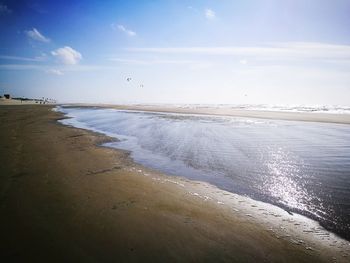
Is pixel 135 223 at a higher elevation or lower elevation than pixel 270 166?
lower

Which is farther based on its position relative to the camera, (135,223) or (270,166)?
(270,166)

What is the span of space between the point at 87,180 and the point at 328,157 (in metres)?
9.98

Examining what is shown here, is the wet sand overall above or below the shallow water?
below

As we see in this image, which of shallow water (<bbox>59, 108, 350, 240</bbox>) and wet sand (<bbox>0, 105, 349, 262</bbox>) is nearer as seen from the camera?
wet sand (<bbox>0, 105, 349, 262</bbox>)

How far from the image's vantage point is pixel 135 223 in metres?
5.02

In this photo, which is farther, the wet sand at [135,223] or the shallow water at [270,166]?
the shallow water at [270,166]

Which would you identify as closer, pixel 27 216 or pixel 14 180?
pixel 27 216

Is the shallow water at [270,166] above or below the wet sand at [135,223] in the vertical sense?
above

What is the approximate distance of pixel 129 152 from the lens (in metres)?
11.9

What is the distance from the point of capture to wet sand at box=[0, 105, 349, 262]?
160 inches

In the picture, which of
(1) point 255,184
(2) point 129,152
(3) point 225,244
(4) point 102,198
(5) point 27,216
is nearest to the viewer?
(3) point 225,244

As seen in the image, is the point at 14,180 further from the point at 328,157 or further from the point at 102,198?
the point at 328,157

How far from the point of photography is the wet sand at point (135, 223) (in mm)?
4066

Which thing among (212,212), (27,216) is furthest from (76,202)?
(212,212)
